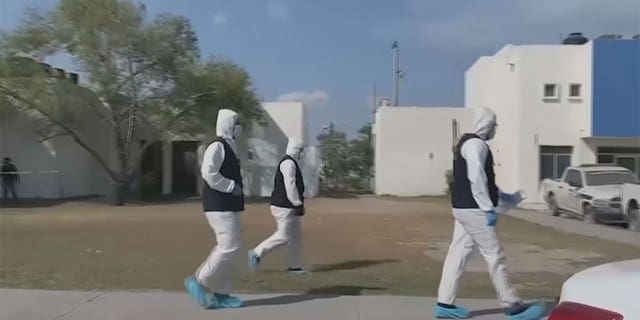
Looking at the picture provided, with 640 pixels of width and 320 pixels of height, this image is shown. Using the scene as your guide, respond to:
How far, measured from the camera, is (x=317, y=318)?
7363mm

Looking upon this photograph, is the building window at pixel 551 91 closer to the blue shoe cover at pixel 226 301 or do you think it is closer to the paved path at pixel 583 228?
the paved path at pixel 583 228

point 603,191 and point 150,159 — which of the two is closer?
point 603,191

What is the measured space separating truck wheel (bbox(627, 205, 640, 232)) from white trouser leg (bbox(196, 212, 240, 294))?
14.0 metres

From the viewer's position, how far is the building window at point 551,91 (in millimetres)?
34062

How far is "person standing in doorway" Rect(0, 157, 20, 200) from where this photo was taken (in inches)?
1136

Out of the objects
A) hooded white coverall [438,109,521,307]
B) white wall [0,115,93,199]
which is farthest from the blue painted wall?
hooded white coverall [438,109,521,307]

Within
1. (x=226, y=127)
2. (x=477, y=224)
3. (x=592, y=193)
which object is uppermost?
(x=226, y=127)

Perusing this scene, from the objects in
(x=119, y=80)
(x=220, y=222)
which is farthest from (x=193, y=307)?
(x=119, y=80)

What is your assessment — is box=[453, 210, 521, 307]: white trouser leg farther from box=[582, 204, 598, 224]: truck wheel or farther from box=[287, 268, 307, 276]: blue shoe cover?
box=[582, 204, 598, 224]: truck wheel

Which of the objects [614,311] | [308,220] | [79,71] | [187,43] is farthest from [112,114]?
[614,311]

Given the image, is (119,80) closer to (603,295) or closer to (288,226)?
(288,226)

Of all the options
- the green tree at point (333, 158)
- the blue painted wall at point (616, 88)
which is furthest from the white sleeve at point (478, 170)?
the green tree at point (333, 158)

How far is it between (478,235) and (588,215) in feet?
51.8

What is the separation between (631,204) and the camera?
64.1 feet
